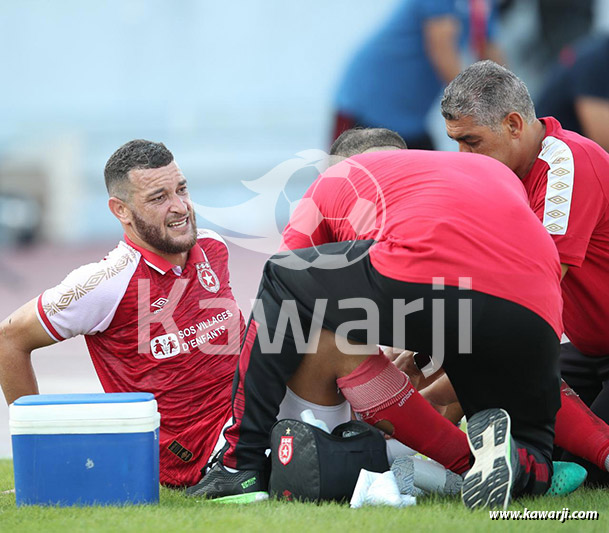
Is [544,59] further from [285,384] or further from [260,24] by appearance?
[285,384]

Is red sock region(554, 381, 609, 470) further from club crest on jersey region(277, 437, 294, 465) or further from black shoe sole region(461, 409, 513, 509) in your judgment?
club crest on jersey region(277, 437, 294, 465)

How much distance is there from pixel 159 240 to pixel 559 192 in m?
1.46

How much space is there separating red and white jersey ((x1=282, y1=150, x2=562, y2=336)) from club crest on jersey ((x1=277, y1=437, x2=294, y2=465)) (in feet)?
2.02

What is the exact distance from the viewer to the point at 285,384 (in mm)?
3246

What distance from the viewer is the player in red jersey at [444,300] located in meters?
3.02

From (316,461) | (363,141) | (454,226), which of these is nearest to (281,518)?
(316,461)

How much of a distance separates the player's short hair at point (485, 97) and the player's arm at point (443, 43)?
464cm

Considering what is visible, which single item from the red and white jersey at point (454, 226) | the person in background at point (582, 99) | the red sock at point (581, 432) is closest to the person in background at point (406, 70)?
the person in background at point (582, 99)

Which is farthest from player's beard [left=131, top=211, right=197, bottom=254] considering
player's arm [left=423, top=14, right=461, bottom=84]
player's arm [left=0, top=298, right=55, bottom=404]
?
player's arm [left=423, top=14, right=461, bottom=84]

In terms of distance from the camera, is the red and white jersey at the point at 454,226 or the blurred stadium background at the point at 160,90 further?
the blurred stadium background at the point at 160,90

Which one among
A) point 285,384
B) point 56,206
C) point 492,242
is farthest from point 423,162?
point 56,206

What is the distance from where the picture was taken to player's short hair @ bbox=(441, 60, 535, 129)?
3.58m

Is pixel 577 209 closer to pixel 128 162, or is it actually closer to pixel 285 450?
pixel 285 450

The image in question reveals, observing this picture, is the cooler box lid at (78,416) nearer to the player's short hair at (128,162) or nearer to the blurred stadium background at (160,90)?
the player's short hair at (128,162)
